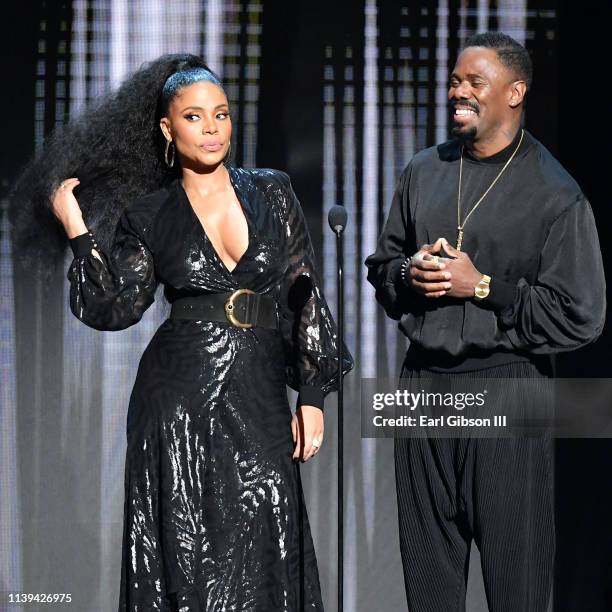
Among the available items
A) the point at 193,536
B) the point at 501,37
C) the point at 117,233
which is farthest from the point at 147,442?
the point at 501,37

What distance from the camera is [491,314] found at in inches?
157

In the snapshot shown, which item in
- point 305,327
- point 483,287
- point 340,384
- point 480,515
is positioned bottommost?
point 480,515

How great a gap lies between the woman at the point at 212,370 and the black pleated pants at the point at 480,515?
278 millimetres

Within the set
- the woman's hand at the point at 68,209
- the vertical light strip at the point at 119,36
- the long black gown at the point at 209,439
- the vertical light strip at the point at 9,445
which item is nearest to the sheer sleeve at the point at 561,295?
the long black gown at the point at 209,439

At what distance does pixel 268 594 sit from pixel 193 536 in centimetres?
24

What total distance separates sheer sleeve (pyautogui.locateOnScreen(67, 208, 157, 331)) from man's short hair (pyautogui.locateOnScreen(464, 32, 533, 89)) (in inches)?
41.6

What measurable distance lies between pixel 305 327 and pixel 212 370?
0.28m

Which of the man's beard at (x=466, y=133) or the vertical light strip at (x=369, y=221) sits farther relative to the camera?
the vertical light strip at (x=369, y=221)

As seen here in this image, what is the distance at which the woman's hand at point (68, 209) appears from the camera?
403cm

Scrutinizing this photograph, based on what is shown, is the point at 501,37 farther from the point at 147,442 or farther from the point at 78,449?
the point at 78,449

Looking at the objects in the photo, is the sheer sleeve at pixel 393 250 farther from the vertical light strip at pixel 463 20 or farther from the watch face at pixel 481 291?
the vertical light strip at pixel 463 20

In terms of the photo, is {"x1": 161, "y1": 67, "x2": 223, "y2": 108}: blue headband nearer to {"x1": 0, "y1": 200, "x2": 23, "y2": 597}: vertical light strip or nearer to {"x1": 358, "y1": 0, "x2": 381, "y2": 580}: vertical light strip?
{"x1": 358, "y1": 0, "x2": 381, "y2": 580}: vertical light strip

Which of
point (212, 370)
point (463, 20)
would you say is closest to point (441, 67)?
point (463, 20)

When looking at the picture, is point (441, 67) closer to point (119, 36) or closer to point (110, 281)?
point (119, 36)
